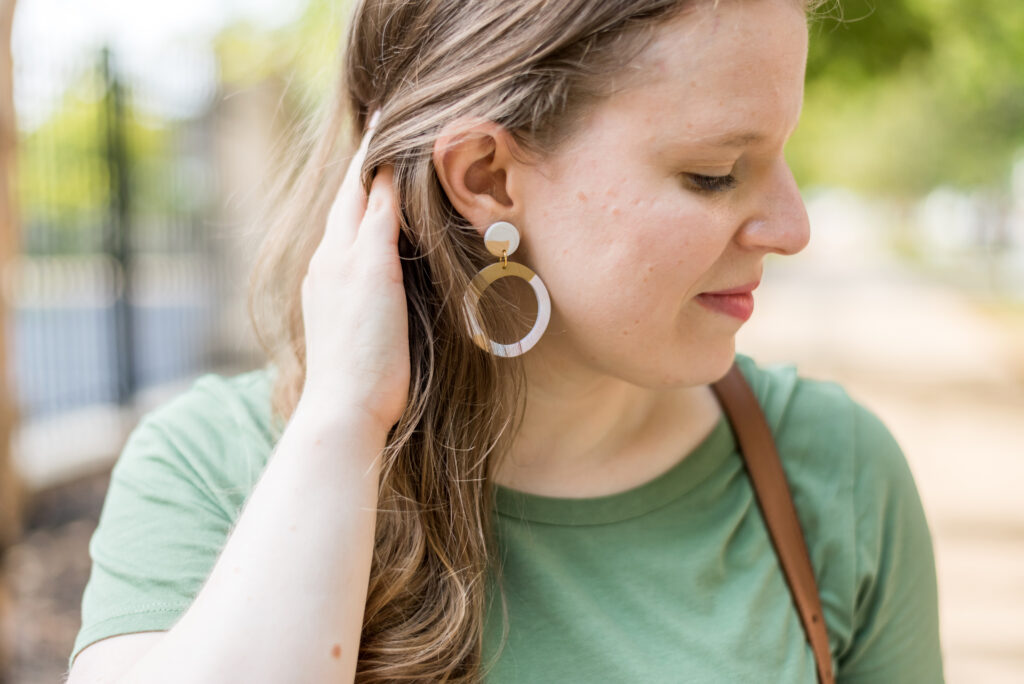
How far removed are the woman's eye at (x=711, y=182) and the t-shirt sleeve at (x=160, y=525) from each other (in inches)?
33.3

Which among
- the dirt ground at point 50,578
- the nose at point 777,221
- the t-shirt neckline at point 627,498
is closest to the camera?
the nose at point 777,221

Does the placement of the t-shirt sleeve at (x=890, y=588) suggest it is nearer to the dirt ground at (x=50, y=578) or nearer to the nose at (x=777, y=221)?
the nose at (x=777, y=221)

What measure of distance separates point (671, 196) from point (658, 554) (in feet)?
1.93

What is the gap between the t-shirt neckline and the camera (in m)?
1.61

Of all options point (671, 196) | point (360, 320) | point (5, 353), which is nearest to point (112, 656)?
point (360, 320)

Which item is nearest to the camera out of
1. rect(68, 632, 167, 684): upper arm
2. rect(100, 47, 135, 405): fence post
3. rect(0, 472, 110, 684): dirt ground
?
rect(68, 632, 167, 684): upper arm

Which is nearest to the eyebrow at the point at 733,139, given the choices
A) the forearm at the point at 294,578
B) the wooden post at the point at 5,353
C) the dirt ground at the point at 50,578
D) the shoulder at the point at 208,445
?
the forearm at the point at 294,578

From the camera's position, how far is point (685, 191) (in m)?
1.45

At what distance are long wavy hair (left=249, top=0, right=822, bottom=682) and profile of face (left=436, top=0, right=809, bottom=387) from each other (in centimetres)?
5

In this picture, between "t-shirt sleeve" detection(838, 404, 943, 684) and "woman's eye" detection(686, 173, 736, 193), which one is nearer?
"woman's eye" detection(686, 173, 736, 193)

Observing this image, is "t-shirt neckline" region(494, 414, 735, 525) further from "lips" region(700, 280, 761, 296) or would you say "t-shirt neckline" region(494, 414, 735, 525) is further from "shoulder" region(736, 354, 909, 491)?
"lips" region(700, 280, 761, 296)

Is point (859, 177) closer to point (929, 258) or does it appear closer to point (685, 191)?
point (929, 258)

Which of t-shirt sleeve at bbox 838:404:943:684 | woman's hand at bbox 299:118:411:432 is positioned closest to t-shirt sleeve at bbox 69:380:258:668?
woman's hand at bbox 299:118:411:432

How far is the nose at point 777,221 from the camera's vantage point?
151cm
